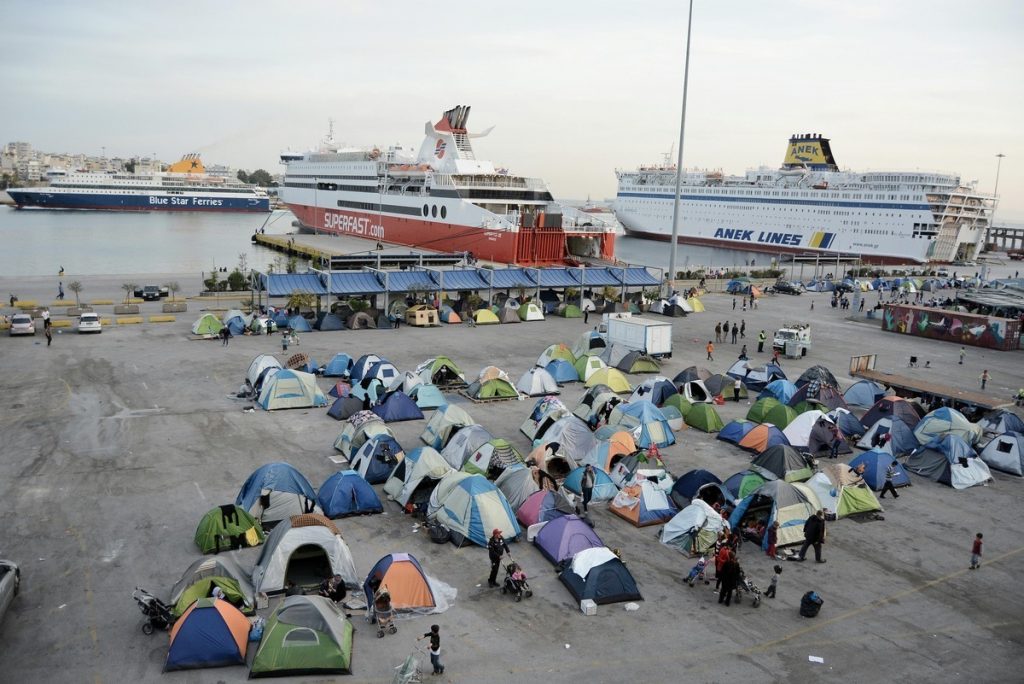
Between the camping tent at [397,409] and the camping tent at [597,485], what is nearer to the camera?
the camping tent at [597,485]

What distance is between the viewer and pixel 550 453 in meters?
15.7

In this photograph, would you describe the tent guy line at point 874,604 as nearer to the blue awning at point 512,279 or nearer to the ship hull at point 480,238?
the blue awning at point 512,279

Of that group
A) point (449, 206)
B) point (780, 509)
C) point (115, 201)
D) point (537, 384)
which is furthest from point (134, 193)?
point (780, 509)

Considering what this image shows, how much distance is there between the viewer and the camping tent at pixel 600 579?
10.9m

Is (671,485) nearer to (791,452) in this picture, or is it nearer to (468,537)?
(791,452)

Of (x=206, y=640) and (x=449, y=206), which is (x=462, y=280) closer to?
(x=449, y=206)

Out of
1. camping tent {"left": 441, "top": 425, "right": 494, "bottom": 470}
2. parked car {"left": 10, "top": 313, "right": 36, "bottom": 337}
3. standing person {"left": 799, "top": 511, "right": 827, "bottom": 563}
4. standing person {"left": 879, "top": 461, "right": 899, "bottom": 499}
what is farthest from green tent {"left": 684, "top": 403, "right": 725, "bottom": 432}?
parked car {"left": 10, "top": 313, "right": 36, "bottom": 337}

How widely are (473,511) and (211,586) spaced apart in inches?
170

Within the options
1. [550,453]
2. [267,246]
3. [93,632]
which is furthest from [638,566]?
[267,246]

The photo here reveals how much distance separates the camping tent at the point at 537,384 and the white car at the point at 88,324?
18.5 m

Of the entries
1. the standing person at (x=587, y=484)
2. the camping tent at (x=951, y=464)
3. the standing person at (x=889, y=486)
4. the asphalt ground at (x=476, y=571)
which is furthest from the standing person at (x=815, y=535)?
the camping tent at (x=951, y=464)

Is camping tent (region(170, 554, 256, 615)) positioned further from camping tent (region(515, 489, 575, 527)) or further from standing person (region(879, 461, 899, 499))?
standing person (region(879, 461, 899, 499))

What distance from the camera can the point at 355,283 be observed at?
113 ft

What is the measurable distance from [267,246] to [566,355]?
63.2 meters
